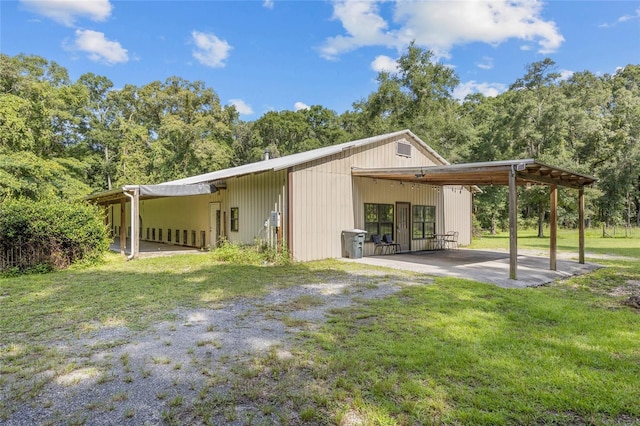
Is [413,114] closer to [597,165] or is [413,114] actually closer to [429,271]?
[597,165]

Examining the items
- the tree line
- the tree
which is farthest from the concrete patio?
the tree

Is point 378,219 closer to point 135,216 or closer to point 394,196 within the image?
point 394,196

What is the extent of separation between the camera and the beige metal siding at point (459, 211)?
15180mm

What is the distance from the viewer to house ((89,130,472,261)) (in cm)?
1039

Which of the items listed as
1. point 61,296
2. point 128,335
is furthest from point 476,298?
point 61,296

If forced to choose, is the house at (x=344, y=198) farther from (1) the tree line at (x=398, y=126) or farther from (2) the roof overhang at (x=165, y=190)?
(1) the tree line at (x=398, y=126)

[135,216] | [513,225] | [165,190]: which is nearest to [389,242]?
[513,225]

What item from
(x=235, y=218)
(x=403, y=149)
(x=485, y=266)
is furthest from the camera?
(x=403, y=149)

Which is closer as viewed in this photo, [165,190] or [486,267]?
[486,267]

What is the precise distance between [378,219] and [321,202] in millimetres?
2681

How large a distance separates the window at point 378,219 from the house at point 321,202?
0.03m

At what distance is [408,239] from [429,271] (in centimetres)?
467

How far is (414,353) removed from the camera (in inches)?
142

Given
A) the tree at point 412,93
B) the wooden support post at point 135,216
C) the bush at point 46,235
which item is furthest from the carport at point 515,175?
the tree at point 412,93
